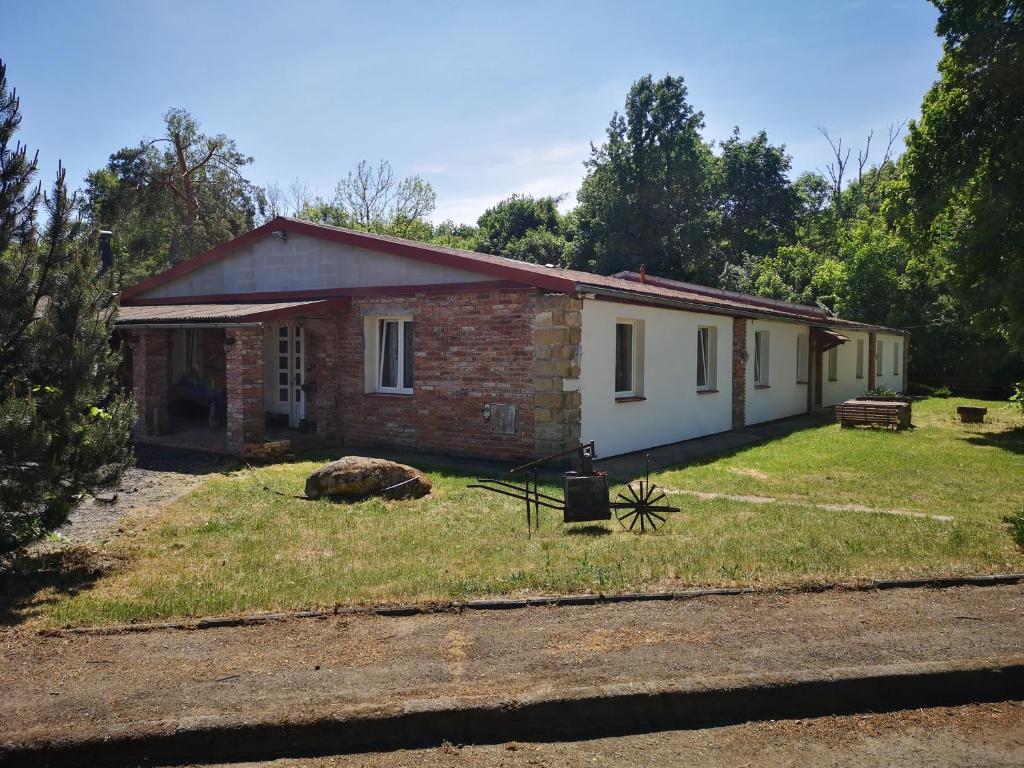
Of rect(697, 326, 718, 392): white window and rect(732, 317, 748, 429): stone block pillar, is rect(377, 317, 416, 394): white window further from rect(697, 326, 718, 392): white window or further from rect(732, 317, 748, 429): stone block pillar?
rect(732, 317, 748, 429): stone block pillar

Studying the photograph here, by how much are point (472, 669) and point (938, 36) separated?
55.7 ft

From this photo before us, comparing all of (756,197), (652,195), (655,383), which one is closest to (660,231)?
(652,195)

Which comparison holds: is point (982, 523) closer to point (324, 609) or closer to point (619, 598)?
point (619, 598)

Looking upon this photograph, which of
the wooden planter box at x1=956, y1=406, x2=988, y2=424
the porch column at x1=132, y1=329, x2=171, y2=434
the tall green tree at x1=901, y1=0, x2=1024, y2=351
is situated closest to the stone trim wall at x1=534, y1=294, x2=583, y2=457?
the porch column at x1=132, y1=329, x2=171, y2=434

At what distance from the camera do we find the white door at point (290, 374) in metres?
15.4

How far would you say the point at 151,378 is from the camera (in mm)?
14336

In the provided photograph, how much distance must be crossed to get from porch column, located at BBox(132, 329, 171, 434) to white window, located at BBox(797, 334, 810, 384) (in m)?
16.4

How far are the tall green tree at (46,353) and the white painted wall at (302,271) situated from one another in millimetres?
6626

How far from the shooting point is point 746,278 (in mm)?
37594

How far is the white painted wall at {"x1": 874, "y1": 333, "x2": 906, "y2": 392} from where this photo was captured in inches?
1145

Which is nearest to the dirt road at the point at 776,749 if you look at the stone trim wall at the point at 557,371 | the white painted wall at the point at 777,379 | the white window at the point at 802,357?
the stone trim wall at the point at 557,371

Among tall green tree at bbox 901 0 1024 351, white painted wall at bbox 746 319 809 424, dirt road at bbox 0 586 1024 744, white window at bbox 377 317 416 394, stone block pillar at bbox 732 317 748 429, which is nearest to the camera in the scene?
dirt road at bbox 0 586 1024 744

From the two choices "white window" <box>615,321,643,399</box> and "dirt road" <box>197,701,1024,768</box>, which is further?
"white window" <box>615,321,643,399</box>

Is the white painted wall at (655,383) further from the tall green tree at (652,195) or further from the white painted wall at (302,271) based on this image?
the tall green tree at (652,195)
